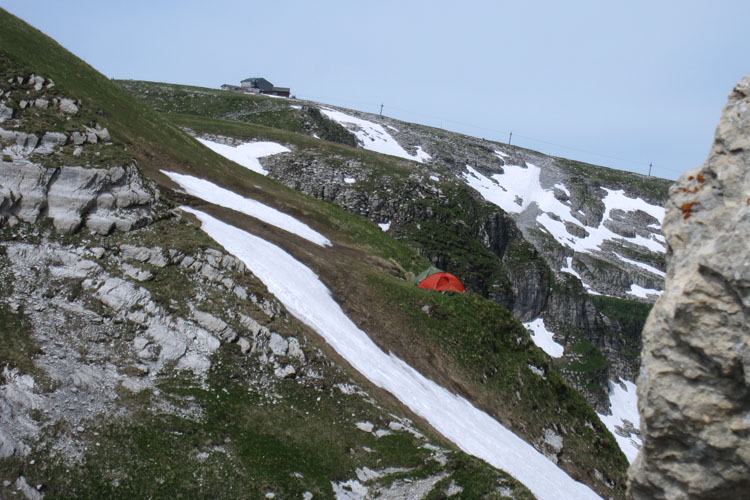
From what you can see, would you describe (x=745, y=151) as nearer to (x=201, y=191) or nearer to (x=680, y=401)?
(x=680, y=401)

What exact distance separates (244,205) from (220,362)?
78.3 feet

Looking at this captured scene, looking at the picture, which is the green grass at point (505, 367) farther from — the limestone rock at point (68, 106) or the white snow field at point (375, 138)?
the white snow field at point (375, 138)

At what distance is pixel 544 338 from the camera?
106312 mm

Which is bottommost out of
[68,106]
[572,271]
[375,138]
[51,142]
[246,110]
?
[572,271]

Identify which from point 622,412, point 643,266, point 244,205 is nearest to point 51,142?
point 244,205

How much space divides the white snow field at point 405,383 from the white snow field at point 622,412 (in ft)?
199

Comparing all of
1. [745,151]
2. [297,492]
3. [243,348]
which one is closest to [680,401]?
[745,151]

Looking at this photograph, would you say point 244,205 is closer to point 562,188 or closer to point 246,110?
point 246,110

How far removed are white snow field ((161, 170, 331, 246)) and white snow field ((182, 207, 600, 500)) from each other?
7.23 metres

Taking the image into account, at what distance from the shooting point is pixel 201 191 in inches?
1623

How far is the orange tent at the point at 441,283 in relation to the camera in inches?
1829

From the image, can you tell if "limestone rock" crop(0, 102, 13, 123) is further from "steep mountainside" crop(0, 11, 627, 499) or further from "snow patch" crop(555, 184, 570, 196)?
"snow patch" crop(555, 184, 570, 196)

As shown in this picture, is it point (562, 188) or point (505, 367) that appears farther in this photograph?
point (562, 188)

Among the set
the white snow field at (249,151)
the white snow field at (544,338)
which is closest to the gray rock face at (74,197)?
the white snow field at (249,151)
